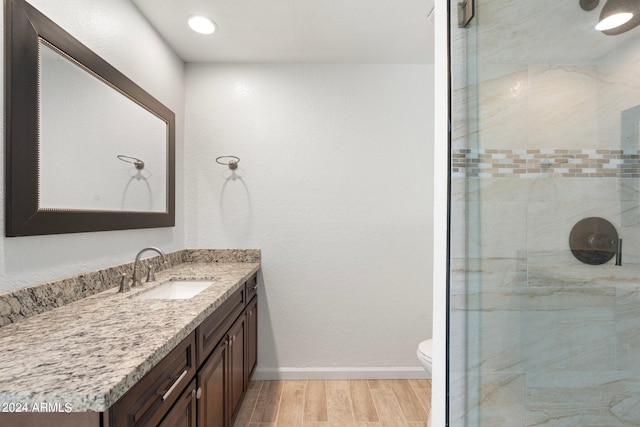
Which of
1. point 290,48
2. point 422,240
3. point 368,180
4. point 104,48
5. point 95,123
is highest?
point 290,48

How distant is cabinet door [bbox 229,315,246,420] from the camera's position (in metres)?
1.81

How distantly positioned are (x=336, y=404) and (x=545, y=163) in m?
2.00

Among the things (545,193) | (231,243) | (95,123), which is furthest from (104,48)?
(545,193)

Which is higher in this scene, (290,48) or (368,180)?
(290,48)

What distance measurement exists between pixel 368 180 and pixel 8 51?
6.92 ft

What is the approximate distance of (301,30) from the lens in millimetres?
2162

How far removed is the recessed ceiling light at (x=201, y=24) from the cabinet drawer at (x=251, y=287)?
1.69 metres

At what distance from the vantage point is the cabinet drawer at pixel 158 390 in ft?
2.61

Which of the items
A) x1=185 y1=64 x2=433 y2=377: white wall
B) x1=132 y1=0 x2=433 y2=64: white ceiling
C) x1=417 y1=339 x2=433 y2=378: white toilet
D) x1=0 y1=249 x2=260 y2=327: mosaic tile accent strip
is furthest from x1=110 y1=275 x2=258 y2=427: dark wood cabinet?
x1=132 y1=0 x2=433 y2=64: white ceiling

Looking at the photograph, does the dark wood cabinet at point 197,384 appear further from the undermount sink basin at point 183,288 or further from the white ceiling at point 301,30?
the white ceiling at point 301,30

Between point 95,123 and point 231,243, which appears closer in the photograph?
point 95,123

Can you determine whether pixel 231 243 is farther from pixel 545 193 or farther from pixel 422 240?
pixel 545 193

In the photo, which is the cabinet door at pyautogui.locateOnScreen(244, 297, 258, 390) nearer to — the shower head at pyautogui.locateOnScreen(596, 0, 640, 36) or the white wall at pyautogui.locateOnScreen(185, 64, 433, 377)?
the white wall at pyautogui.locateOnScreen(185, 64, 433, 377)

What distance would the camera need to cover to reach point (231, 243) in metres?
2.62
